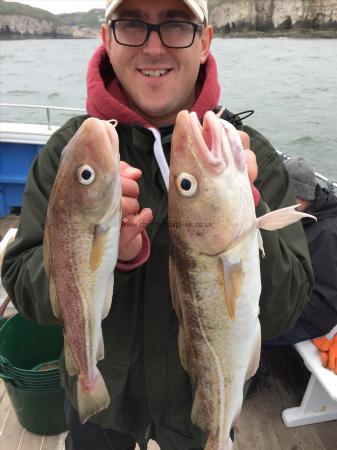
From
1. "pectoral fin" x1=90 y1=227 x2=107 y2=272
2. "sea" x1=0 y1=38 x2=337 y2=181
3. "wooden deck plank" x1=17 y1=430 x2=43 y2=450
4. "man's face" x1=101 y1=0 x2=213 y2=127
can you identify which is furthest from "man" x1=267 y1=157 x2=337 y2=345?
"sea" x1=0 y1=38 x2=337 y2=181

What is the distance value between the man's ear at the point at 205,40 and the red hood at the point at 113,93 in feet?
0.23

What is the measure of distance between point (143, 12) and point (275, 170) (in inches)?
35.5

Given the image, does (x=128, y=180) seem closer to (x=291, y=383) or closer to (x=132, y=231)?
(x=132, y=231)

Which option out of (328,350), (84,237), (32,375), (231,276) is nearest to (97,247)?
(84,237)

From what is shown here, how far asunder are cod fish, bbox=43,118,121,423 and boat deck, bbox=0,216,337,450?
7.08 ft

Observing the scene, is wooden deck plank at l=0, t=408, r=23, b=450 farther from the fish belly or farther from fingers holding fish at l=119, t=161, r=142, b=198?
fingers holding fish at l=119, t=161, r=142, b=198

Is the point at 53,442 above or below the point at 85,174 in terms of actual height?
below

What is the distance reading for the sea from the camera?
15336 millimetres

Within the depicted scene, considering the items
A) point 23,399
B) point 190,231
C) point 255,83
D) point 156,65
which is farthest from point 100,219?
point 255,83

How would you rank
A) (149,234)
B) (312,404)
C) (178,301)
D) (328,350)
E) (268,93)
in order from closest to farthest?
(178,301), (149,234), (328,350), (312,404), (268,93)

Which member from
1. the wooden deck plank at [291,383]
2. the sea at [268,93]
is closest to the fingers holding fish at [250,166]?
the wooden deck plank at [291,383]

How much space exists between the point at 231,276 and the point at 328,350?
2263mm

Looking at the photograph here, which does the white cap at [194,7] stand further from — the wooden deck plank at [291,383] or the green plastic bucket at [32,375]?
the wooden deck plank at [291,383]

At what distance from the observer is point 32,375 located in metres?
3.01
